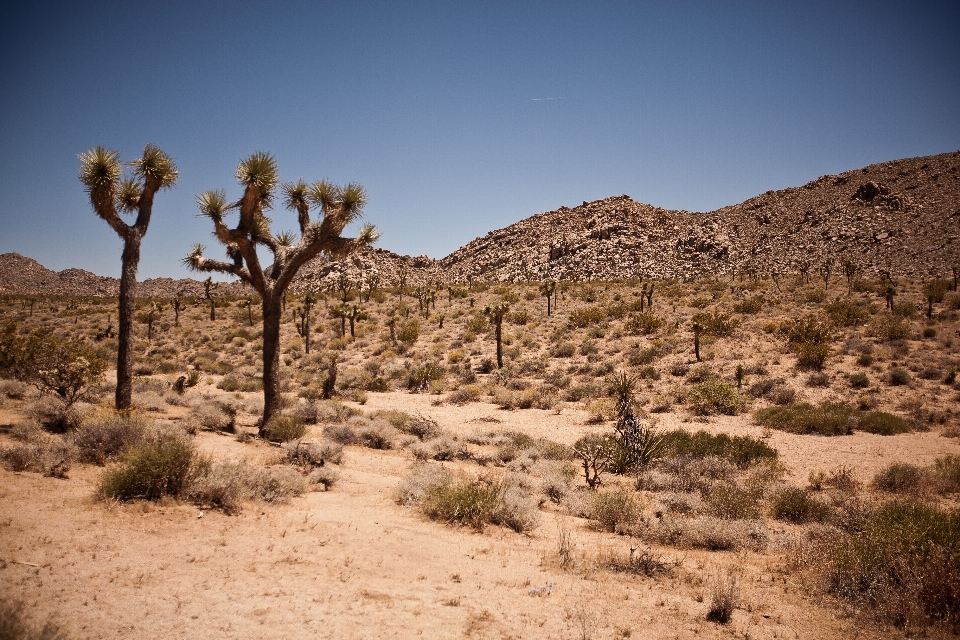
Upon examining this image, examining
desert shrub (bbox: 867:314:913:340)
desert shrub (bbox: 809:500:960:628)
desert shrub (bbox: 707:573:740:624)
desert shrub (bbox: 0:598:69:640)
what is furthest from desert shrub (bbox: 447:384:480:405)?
desert shrub (bbox: 867:314:913:340)

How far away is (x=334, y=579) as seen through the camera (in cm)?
542

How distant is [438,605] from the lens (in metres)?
5.05

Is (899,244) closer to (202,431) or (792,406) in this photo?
(792,406)

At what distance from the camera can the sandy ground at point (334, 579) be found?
451cm

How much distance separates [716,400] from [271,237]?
1672 centimetres

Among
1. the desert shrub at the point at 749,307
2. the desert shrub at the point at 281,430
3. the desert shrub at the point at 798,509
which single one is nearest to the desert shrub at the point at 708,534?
the desert shrub at the point at 798,509

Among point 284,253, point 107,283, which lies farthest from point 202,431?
point 107,283

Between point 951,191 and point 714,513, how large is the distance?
264 ft

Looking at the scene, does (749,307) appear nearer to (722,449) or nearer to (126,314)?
(722,449)

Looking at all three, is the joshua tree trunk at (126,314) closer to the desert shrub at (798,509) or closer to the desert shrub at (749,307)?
the desert shrub at (798,509)

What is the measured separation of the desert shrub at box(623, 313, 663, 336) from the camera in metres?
31.6

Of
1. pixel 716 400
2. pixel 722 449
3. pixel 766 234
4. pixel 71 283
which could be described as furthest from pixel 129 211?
pixel 71 283

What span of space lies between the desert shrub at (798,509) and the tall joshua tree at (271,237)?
1127 cm

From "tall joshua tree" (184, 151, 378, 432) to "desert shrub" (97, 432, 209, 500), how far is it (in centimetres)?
511
